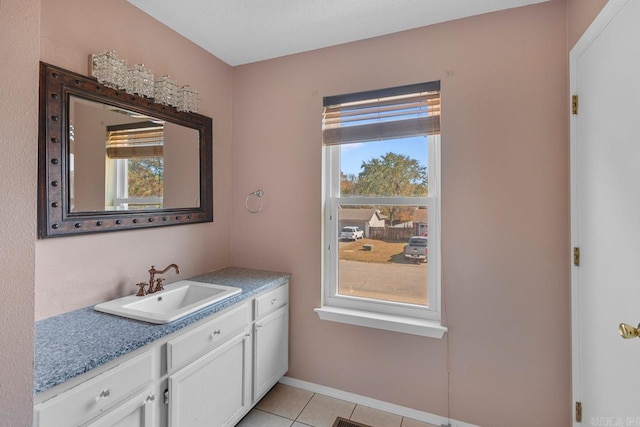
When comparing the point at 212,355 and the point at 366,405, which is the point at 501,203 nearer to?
the point at 366,405

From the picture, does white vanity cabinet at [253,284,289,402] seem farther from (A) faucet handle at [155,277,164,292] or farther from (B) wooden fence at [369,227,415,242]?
(B) wooden fence at [369,227,415,242]

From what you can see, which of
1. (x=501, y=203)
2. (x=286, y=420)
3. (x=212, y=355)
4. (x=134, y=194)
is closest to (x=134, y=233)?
(x=134, y=194)

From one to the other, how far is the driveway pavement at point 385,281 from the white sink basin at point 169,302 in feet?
2.72

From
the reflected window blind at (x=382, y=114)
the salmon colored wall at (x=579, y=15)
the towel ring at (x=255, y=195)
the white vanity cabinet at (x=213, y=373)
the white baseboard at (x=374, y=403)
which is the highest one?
the salmon colored wall at (x=579, y=15)

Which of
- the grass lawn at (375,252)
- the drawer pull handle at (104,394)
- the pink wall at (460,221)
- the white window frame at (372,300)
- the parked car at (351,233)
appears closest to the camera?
the drawer pull handle at (104,394)

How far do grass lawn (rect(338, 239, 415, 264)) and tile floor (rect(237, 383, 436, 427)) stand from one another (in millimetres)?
1023

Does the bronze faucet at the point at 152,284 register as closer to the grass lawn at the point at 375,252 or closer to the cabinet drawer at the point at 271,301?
the cabinet drawer at the point at 271,301

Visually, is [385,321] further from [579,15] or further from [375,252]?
[579,15]

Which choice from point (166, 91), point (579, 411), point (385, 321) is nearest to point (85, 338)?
point (166, 91)

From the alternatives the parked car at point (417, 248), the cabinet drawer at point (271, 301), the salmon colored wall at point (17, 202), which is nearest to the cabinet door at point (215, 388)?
the cabinet drawer at point (271, 301)

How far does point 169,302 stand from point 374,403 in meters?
1.54

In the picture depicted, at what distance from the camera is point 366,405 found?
2100 mm

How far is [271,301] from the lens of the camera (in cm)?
210

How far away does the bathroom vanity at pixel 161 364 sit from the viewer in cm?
100
